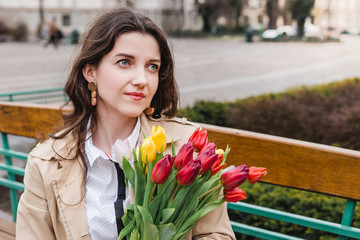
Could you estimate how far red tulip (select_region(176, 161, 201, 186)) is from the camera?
1.16m

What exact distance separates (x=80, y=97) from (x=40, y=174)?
1.21 ft

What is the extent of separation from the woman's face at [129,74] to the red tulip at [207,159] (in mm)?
481

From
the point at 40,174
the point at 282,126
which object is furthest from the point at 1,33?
the point at 40,174

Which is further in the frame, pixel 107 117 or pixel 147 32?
pixel 107 117

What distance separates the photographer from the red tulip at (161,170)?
1.17 m

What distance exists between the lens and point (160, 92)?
1946 millimetres

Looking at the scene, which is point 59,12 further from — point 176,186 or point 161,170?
point 161,170

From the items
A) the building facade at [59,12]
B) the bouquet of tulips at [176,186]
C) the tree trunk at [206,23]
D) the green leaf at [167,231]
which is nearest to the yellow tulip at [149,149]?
the bouquet of tulips at [176,186]

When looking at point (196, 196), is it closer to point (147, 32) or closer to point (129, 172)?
point (129, 172)

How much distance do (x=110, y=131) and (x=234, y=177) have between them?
0.77m

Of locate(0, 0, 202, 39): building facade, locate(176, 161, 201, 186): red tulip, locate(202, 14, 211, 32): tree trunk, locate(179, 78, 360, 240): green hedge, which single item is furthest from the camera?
locate(202, 14, 211, 32): tree trunk

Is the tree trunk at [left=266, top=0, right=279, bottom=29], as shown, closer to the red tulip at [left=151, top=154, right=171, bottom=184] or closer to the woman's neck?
the woman's neck

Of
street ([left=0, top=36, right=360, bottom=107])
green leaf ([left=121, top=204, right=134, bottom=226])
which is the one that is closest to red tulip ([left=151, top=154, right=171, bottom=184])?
green leaf ([left=121, top=204, right=134, bottom=226])

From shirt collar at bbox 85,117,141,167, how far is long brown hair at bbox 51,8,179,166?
1.1 inches
